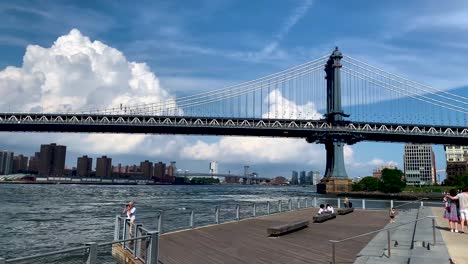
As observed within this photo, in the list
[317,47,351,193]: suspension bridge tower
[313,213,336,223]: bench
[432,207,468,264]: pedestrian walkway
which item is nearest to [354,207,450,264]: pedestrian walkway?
[432,207,468,264]: pedestrian walkway

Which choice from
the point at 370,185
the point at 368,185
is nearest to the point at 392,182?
the point at 370,185

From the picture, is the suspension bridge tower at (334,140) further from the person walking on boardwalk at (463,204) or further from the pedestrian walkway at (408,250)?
the pedestrian walkway at (408,250)

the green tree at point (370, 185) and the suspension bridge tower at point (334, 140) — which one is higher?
the suspension bridge tower at point (334, 140)

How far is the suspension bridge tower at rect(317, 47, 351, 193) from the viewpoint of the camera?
9544cm

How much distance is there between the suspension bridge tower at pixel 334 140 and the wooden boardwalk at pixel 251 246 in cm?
7900

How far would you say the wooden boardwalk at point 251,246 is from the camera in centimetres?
1167

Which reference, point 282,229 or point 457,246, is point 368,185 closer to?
point 282,229

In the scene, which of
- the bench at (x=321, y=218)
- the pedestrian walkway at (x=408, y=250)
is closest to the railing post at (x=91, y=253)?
the pedestrian walkway at (x=408, y=250)

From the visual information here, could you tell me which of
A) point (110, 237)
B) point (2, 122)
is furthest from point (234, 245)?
point (2, 122)

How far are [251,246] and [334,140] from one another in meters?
89.4

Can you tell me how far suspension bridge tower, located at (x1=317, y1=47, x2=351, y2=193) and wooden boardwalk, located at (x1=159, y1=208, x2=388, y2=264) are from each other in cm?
7900

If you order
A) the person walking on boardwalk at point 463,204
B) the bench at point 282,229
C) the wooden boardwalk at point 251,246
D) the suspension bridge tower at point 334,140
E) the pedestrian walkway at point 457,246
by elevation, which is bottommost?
the wooden boardwalk at point 251,246

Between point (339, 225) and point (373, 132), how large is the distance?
8321cm

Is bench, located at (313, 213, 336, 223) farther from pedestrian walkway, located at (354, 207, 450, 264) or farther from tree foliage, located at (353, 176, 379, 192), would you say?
tree foliage, located at (353, 176, 379, 192)
